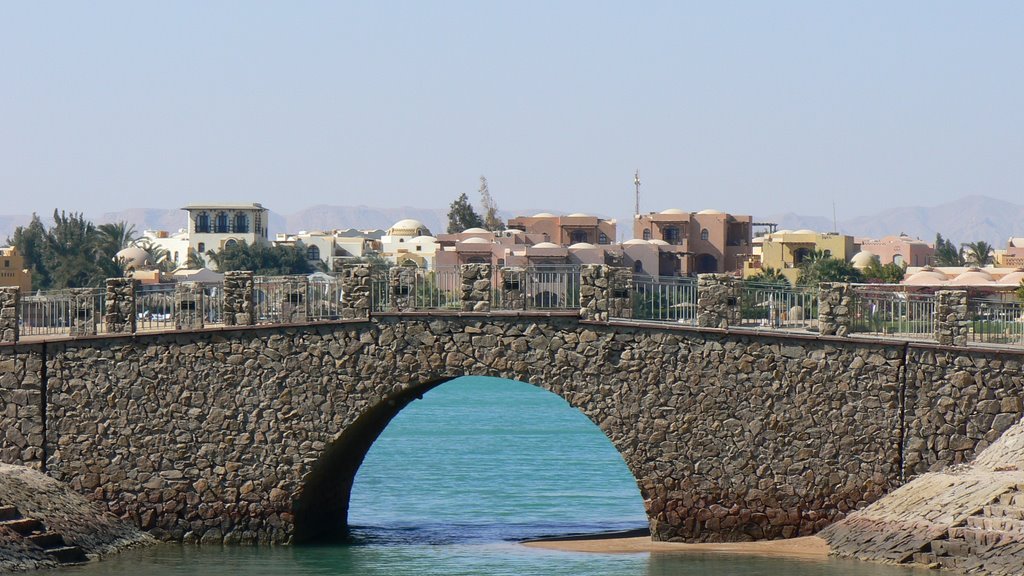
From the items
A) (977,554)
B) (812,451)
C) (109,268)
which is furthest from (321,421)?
(109,268)


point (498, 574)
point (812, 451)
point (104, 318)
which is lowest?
point (498, 574)

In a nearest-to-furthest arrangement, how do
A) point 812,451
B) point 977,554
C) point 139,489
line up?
point 977,554 → point 812,451 → point 139,489

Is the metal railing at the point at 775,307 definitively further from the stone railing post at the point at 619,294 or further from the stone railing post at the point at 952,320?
the stone railing post at the point at 952,320

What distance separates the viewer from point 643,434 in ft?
81.6

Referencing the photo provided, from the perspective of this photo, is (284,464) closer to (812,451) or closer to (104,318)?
(104,318)

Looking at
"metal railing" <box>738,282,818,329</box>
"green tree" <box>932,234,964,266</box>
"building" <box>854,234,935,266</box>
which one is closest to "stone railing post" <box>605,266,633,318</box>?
"metal railing" <box>738,282,818,329</box>

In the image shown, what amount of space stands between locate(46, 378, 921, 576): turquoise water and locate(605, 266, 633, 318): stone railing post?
3.64m

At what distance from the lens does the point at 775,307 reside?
25.5 m

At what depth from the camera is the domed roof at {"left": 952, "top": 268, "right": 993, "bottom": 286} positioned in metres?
65.5

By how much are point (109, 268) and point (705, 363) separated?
66.3 m

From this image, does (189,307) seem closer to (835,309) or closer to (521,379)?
(521,379)

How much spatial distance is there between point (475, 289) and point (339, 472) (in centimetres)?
455

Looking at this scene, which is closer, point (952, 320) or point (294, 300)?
point (952, 320)

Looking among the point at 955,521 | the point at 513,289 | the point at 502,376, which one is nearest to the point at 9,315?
the point at 502,376
